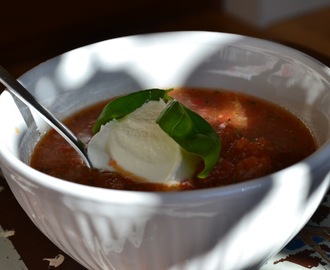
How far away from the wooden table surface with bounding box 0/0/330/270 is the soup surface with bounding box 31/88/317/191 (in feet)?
3.96

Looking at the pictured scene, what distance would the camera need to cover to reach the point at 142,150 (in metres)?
1.09

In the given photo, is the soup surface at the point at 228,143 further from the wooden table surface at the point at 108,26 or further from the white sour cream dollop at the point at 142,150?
the wooden table surface at the point at 108,26

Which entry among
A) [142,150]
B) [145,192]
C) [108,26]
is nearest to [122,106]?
[142,150]

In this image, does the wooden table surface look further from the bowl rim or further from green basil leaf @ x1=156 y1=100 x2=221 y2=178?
the bowl rim

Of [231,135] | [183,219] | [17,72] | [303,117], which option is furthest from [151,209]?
[17,72]

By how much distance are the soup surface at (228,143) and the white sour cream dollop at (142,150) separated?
0.02 meters

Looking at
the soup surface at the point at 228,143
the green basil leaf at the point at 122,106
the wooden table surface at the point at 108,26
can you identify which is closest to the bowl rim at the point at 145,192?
the soup surface at the point at 228,143

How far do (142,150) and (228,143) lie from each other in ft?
0.51

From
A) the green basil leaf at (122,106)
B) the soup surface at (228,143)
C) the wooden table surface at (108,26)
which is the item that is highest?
the green basil leaf at (122,106)

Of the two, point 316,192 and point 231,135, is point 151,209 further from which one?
point 231,135

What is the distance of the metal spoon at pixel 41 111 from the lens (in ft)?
3.73

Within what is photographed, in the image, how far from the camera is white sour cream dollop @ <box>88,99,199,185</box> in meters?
1.03

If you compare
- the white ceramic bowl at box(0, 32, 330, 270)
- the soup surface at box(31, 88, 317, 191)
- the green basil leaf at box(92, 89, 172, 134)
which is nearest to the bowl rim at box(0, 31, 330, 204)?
the white ceramic bowl at box(0, 32, 330, 270)

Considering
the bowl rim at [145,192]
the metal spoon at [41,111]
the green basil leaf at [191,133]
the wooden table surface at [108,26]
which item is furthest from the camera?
the wooden table surface at [108,26]
